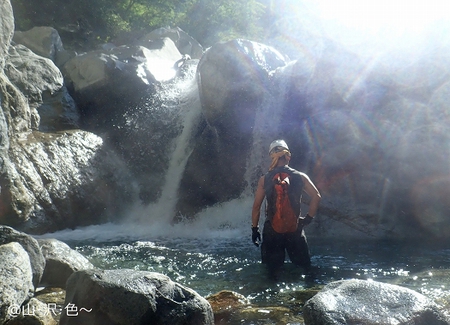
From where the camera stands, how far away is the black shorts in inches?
255

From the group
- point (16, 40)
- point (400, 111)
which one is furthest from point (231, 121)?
point (16, 40)

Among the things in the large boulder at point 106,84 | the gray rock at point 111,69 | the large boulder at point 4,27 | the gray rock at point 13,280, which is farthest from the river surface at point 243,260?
the gray rock at point 111,69

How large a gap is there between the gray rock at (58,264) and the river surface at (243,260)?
1010mm

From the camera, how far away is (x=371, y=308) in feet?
13.4

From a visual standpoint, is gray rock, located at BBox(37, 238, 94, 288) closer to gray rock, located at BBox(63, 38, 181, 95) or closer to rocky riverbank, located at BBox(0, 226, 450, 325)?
rocky riverbank, located at BBox(0, 226, 450, 325)

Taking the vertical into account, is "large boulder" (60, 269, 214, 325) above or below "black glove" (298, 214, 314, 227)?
below

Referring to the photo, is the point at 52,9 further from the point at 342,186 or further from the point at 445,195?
the point at 445,195

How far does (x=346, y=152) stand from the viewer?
1024cm

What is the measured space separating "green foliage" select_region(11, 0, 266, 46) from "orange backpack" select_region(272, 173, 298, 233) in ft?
60.0

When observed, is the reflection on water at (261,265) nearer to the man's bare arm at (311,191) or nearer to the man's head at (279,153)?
the man's bare arm at (311,191)

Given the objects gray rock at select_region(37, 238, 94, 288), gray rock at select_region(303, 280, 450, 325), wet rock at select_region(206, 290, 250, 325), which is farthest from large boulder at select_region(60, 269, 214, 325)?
gray rock at select_region(37, 238, 94, 288)

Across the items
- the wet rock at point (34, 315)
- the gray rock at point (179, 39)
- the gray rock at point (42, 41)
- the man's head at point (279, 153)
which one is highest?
the gray rock at point (179, 39)

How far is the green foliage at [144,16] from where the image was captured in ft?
73.0

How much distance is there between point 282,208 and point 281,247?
0.58 meters
